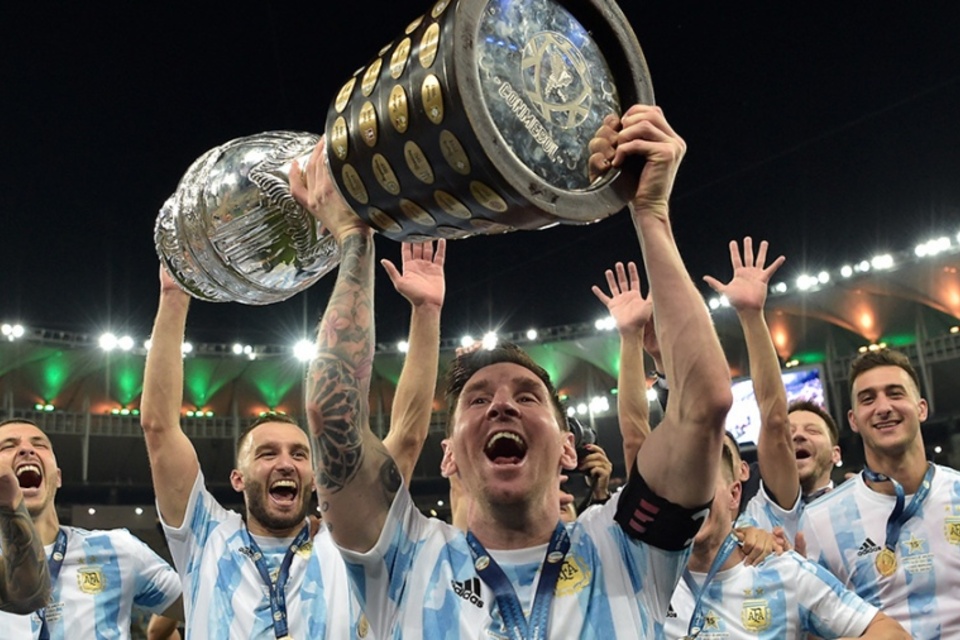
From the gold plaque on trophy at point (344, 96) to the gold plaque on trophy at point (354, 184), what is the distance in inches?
4.7

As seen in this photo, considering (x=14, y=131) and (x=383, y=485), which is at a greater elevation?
(x=14, y=131)

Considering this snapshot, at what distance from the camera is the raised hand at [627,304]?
277 cm

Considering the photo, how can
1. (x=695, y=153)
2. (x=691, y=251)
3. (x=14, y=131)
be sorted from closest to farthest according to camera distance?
(x=14, y=131), (x=695, y=153), (x=691, y=251)

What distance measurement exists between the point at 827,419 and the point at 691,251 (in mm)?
16458

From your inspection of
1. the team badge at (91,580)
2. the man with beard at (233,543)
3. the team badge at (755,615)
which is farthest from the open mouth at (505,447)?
the team badge at (91,580)

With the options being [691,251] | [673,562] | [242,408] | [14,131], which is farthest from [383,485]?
[242,408]

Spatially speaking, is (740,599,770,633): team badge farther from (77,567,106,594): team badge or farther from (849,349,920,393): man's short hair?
(77,567,106,594): team badge

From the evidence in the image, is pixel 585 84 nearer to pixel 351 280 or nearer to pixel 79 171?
pixel 351 280

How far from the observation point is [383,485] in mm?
1787

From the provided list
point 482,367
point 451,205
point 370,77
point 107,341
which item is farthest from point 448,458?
point 107,341

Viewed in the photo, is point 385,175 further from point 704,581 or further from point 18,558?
point 18,558

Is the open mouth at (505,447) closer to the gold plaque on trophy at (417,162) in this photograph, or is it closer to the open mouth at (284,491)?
the gold plaque on trophy at (417,162)

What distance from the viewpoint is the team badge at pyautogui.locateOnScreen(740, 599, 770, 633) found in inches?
111

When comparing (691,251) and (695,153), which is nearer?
(695,153)
